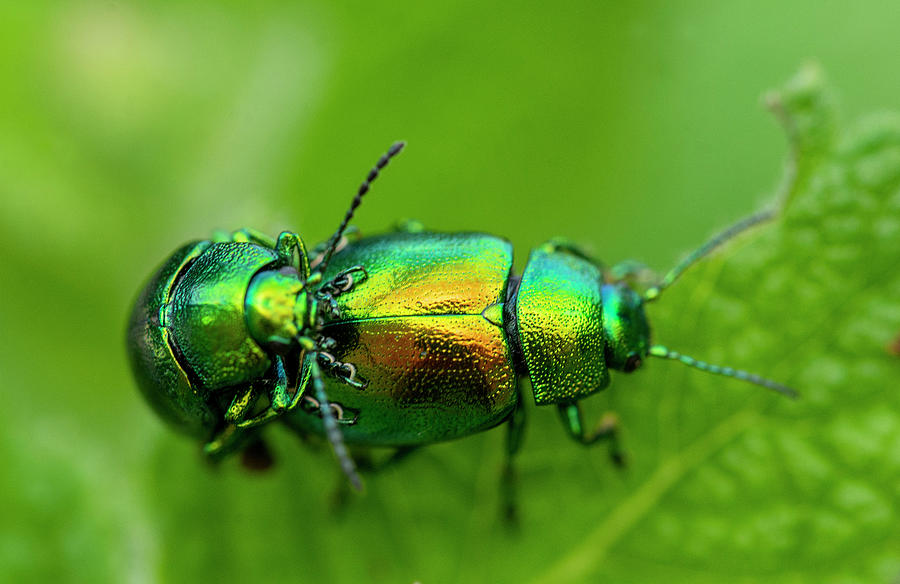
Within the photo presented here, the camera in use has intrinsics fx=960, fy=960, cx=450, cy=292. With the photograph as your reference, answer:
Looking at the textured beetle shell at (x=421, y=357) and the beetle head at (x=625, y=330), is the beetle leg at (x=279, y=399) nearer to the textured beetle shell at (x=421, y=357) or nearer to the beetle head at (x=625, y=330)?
the textured beetle shell at (x=421, y=357)

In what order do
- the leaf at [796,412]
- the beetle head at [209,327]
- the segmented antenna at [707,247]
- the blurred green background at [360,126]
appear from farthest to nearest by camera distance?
the blurred green background at [360,126] → the beetle head at [209,327] → the segmented antenna at [707,247] → the leaf at [796,412]

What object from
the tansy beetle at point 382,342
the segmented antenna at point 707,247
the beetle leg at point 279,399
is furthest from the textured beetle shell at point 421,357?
the segmented antenna at point 707,247

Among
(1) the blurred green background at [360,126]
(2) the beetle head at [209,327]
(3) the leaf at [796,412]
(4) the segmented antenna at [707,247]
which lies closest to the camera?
(3) the leaf at [796,412]

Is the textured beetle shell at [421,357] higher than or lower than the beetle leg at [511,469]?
higher

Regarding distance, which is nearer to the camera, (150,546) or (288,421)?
(150,546)

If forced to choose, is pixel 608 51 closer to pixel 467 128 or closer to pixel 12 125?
pixel 467 128

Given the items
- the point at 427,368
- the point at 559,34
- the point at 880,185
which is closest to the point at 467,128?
the point at 559,34
